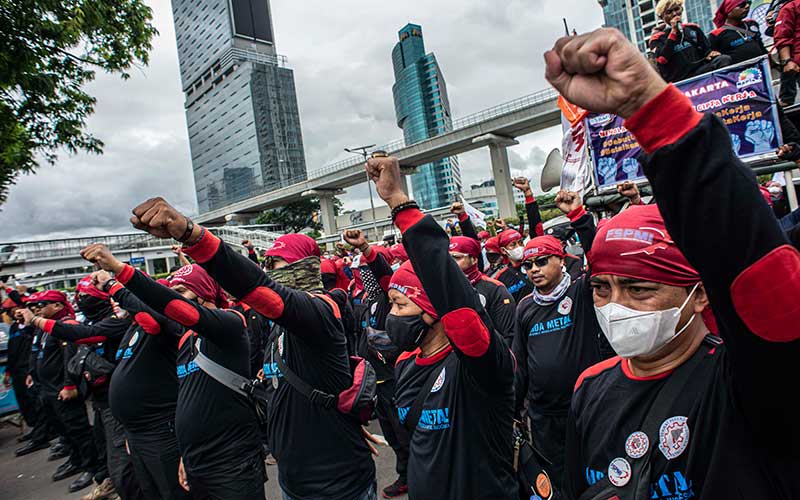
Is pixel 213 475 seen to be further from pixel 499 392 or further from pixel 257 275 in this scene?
pixel 499 392

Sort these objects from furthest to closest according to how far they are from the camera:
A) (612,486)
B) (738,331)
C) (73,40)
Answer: (73,40)
(612,486)
(738,331)

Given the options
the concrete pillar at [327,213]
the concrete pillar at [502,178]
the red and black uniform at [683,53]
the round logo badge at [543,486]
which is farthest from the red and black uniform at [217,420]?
the concrete pillar at [327,213]

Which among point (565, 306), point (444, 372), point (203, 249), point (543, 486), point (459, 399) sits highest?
point (203, 249)

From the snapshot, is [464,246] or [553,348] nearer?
[553,348]

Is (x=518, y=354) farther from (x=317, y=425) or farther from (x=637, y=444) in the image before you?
(x=637, y=444)

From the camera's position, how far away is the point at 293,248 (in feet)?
10.2

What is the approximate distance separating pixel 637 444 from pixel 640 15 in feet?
310

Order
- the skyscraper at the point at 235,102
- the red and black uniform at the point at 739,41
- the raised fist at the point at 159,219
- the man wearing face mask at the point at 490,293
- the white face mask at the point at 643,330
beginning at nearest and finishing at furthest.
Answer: the white face mask at the point at 643,330, the raised fist at the point at 159,219, the man wearing face mask at the point at 490,293, the red and black uniform at the point at 739,41, the skyscraper at the point at 235,102

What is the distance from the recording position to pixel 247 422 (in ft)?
10.7

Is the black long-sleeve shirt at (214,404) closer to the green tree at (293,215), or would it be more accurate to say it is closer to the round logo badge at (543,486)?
the round logo badge at (543,486)

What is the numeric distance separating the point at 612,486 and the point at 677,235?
0.93 meters

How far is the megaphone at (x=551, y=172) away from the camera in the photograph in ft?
27.0

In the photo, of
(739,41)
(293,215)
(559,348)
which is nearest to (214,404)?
(559,348)

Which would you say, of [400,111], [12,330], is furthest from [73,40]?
[400,111]
